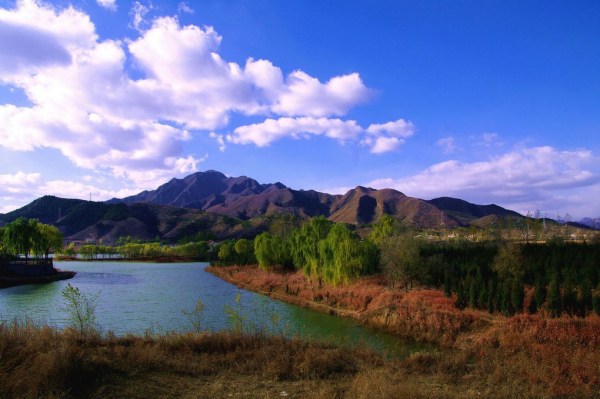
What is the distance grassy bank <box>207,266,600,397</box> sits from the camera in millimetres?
9852

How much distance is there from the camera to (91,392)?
7953 millimetres

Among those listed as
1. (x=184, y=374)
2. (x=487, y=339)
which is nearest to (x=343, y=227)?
(x=487, y=339)

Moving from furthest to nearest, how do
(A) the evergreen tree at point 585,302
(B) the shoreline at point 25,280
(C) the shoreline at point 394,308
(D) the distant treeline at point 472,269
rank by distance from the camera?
(B) the shoreline at point 25,280
(D) the distant treeline at point 472,269
(A) the evergreen tree at point 585,302
(C) the shoreline at point 394,308

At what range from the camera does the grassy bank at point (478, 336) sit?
9.85m

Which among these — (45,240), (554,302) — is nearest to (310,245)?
(554,302)

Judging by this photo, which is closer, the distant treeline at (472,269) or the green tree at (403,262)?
the distant treeline at (472,269)

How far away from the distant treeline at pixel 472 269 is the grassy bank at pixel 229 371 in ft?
47.5

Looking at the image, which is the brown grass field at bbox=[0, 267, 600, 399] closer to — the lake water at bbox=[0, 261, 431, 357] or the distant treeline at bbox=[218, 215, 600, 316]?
the lake water at bbox=[0, 261, 431, 357]

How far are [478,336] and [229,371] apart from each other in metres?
15.7

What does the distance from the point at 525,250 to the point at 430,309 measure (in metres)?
29.0

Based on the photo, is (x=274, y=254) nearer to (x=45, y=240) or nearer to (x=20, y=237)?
(x=45, y=240)

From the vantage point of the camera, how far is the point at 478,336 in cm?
2088

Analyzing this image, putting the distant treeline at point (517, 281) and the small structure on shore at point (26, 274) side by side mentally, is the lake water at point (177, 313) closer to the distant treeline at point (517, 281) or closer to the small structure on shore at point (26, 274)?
the small structure on shore at point (26, 274)

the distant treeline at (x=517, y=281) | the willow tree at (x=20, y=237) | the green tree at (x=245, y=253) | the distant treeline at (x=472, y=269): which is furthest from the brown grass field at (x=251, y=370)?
the green tree at (x=245, y=253)
